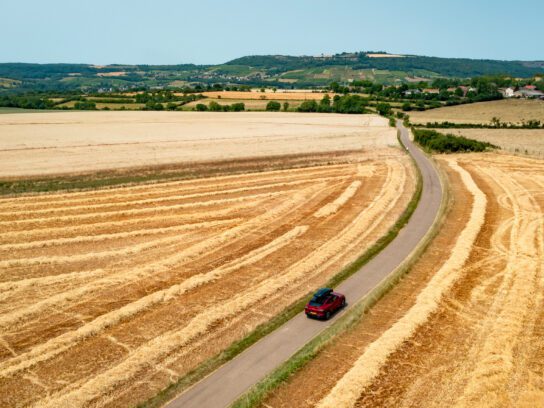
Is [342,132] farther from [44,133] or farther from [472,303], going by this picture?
[472,303]

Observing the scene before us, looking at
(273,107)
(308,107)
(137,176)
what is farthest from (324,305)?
(273,107)

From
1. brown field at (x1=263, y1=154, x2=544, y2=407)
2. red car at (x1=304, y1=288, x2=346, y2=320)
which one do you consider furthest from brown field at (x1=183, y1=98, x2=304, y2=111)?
red car at (x1=304, y1=288, x2=346, y2=320)

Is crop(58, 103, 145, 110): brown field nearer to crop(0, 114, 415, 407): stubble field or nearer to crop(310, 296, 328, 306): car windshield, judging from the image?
crop(0, 114, 415, 407): stubble field

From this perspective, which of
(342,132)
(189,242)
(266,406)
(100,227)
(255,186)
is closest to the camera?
(266,406)

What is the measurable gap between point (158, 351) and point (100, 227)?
22916mm

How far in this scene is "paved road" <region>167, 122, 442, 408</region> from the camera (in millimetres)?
21250

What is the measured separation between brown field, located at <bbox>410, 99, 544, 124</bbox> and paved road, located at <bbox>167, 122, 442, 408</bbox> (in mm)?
119279

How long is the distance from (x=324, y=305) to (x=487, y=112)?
158244mm

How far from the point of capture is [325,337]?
2591 cm

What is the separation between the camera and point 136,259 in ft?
124

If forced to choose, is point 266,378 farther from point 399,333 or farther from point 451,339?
point 451,339

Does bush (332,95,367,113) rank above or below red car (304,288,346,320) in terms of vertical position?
above

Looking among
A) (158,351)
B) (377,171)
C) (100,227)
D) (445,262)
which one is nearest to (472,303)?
(445,262)

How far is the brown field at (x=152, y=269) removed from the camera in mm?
23625
